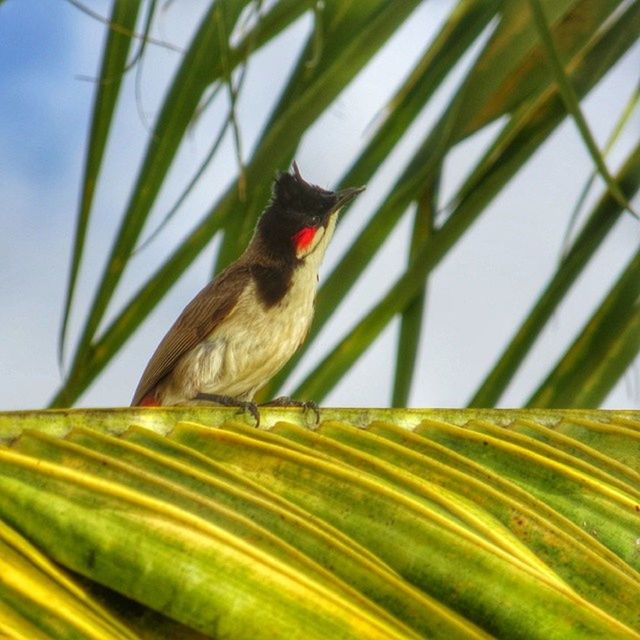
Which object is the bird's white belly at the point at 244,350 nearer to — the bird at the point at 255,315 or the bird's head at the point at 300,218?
the bird at the point at 255,315

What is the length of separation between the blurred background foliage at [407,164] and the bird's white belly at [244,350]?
113 centimetres

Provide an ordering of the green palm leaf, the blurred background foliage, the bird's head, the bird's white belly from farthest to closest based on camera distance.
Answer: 1. the bird's head
2. the bird's white belly
3. the blurred background foliage
4. the green palm leaf

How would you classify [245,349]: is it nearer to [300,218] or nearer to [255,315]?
[255,315]

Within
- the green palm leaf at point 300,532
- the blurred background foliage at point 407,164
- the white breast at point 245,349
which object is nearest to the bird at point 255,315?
the white breast at point 245,349

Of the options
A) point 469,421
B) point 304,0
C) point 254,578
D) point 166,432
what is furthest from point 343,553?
point 304,0

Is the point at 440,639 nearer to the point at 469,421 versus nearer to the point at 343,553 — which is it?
the point at 343,553

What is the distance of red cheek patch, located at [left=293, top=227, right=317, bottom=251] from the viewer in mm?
4172

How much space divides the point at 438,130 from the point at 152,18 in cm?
66

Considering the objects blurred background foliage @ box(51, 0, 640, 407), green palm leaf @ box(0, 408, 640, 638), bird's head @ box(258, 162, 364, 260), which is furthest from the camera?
bird's head @ box(258, 162, 364, 260)

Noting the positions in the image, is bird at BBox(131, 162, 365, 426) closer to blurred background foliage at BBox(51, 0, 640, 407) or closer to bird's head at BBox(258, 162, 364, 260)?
bird's head at BBox(258, 162, 364, 260)

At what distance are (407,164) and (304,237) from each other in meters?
1.44

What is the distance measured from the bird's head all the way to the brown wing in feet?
0.46

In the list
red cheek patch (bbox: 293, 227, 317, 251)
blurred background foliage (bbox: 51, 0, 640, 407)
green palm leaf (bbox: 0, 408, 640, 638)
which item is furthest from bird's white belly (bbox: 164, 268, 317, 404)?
green palm leaf (bbox: 0, 408, 640, 638)

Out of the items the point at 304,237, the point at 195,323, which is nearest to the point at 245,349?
the point at 195,323
